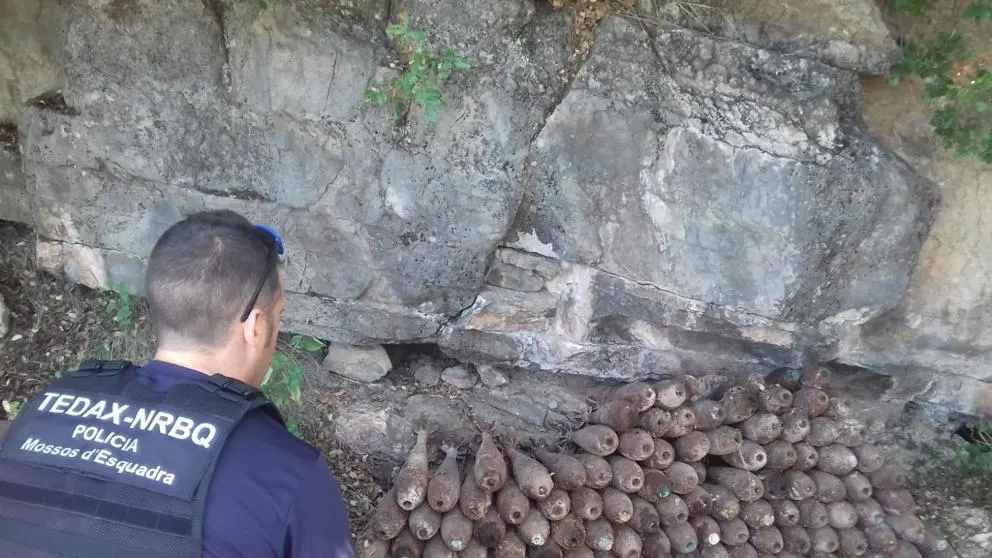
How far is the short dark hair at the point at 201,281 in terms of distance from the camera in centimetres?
197

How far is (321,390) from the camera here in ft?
13.0

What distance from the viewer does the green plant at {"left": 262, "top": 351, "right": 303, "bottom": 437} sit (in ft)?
12.3

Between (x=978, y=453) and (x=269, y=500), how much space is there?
389 centimetres

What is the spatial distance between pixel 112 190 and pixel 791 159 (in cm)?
332

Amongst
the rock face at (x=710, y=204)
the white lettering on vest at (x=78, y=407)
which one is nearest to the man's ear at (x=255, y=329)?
the white lettering on vest at (x=78, y=407)

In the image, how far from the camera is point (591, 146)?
10.7ft

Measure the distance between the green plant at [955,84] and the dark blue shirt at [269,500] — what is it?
2.87 m

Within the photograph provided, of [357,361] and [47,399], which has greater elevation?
[47,399]

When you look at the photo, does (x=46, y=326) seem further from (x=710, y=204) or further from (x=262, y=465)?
(x=710, y=204)

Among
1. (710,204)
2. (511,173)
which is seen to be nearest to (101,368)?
(511,173)

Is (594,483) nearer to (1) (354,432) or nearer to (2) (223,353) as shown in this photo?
(1) (354,432)

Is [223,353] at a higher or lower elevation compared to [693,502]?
higher

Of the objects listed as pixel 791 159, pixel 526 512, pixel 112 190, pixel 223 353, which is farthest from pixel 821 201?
pixel 112 190

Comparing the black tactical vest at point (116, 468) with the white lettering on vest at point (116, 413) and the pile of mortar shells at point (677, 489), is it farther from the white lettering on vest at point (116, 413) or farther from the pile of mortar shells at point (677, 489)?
the pile of mortar shells at point (677, 489)
